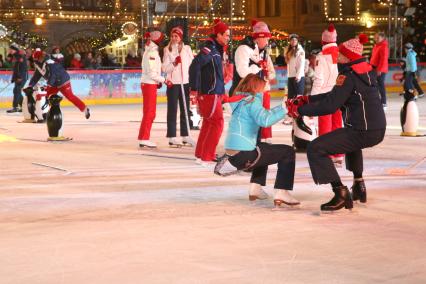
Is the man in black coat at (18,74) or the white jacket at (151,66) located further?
the man in black coat at (18,74)

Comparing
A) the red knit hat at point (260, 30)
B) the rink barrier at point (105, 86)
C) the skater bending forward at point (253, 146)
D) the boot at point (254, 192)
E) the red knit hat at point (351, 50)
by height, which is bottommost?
the rink barrier at point (105, 86)

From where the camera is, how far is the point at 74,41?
42.9 m

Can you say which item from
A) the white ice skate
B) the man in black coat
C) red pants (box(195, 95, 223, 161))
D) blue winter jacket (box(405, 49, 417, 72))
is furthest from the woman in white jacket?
blue winter jacket (box(405, 49, 417, 72))

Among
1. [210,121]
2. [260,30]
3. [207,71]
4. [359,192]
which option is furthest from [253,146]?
[207,71]

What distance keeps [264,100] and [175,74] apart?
2.57 m

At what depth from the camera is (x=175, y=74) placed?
50.0ft

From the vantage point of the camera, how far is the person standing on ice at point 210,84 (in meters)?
12.5

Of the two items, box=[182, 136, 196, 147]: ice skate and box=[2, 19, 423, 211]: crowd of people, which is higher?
box=[2, 19, 423, 211]: crowd of people

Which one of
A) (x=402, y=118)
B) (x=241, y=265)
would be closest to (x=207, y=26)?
(x=402, y=118)

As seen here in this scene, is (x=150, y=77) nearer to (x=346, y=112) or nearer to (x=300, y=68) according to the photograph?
(x=300, y=68)

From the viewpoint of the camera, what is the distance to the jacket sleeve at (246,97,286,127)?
879 centimetres

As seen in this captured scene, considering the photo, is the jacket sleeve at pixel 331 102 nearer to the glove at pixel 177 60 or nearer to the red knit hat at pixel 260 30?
the red knit hat at pixel 260 30

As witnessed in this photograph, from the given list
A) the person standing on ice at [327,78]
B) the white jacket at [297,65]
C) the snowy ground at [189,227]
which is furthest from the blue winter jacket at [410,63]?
the snowy ground at [189,227]

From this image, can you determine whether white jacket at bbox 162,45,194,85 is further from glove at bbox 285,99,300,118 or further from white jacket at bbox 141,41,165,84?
glove at bbox 285,99,300,118
